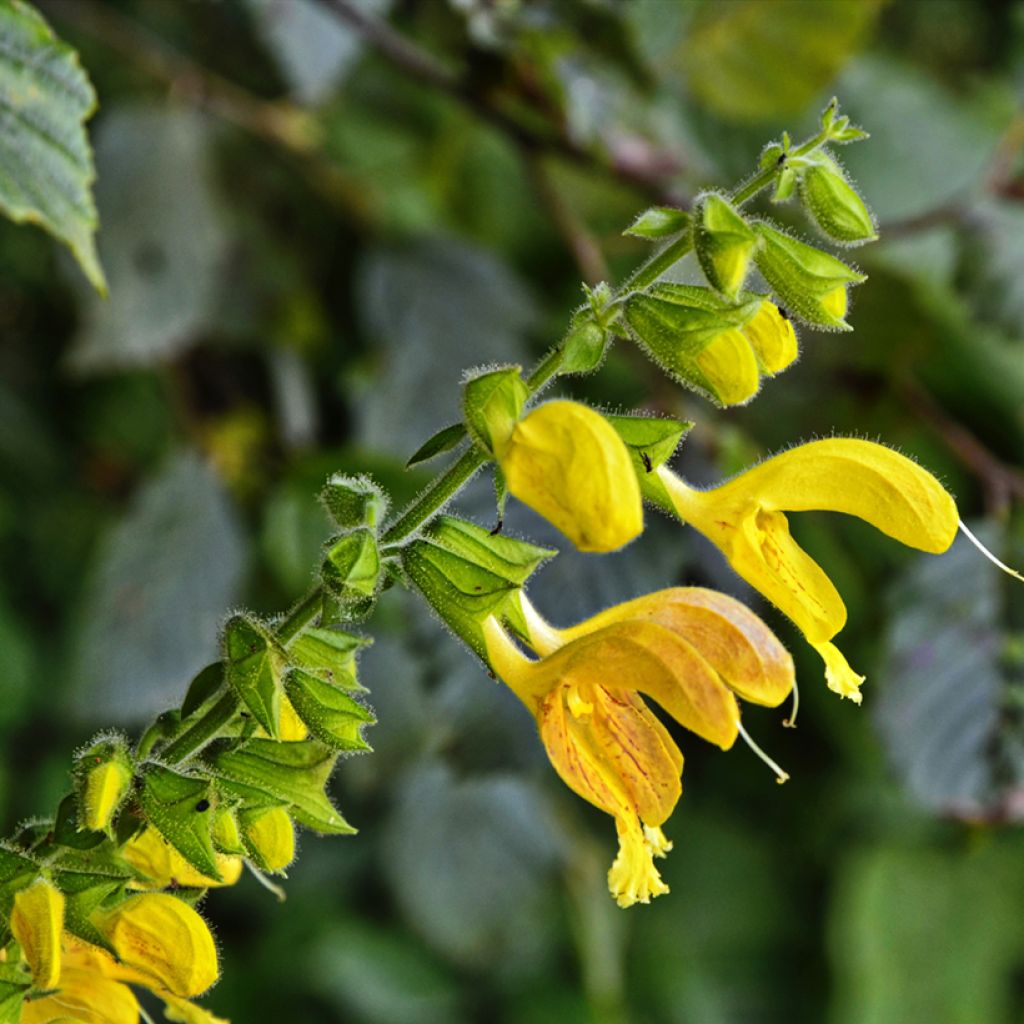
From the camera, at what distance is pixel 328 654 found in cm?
45

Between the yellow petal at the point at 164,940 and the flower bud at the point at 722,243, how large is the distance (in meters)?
0.28

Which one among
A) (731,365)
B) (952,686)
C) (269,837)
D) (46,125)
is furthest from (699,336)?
(952,686)

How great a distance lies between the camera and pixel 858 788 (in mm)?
1393

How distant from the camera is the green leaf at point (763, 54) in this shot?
1066mm

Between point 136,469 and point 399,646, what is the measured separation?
375 mm

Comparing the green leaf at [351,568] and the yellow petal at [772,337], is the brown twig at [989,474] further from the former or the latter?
the green leaf at [351,568]

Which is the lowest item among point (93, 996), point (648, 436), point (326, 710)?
point (93, 996)

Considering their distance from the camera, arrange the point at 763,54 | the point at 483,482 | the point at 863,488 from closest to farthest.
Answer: the point at 863,488 → the point at 483,482 → the point at 763,54

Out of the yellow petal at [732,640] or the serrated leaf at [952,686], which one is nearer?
the yellow petal at [732,640]

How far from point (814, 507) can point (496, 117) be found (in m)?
0.58

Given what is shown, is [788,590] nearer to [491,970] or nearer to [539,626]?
[539,626]

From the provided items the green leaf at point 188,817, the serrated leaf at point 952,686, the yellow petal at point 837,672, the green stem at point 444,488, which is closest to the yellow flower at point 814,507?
the yellow petal at point 837,672

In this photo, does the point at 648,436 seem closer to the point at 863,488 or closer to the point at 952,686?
the point at 863,488

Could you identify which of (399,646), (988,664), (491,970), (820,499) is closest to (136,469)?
(399,646)
